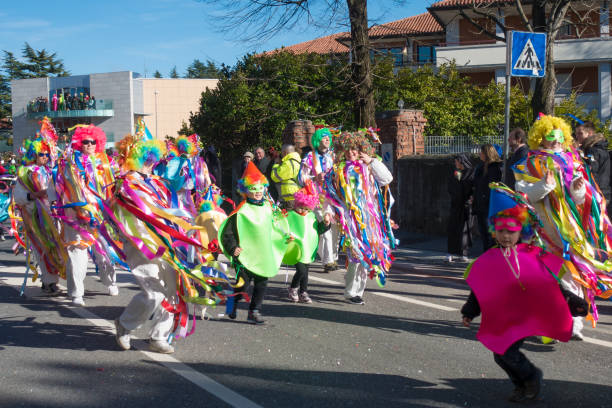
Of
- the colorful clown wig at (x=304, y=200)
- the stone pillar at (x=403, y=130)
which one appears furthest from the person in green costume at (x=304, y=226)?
the stone pillar at (x=403, y=130)

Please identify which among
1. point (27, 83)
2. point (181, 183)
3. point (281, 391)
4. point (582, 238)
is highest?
point (27, 83)

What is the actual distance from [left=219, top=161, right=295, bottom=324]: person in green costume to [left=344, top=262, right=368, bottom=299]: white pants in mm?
1192

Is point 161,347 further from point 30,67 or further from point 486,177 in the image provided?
point 30,67

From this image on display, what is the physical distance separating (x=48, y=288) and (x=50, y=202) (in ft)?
3.77

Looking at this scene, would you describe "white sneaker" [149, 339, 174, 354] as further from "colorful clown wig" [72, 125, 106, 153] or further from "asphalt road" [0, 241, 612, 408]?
"colorful clown wig" [72, 125, 106, 153]

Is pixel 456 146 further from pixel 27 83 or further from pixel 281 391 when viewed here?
pixel 27 83

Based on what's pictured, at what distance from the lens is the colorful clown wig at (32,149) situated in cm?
791

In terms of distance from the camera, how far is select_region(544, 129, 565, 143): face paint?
5676 millimetres

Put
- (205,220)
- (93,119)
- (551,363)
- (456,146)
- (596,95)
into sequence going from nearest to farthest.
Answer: (551,363)
(205,220)
(456,146)
(596,95)
(93,119)

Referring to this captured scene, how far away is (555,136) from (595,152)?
7.17 feet

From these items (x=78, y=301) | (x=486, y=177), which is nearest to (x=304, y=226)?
(x=78, y=301)

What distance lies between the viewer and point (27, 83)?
197ft

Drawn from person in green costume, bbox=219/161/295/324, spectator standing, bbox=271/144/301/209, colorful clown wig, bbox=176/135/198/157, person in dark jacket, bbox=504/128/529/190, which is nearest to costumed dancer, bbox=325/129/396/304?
person in green costume, bbox=219/161/295/324

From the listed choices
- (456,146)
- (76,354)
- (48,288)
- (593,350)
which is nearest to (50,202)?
(48,288)
